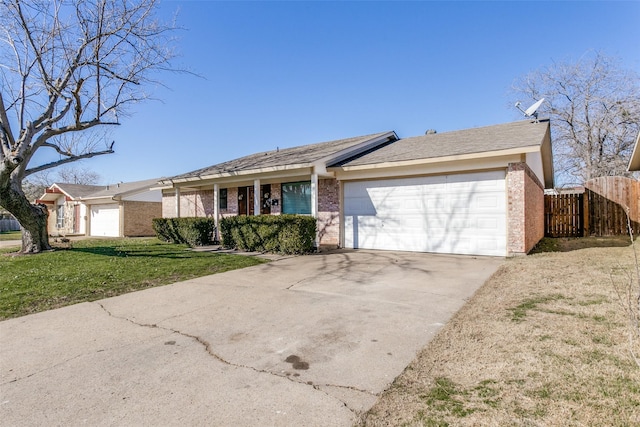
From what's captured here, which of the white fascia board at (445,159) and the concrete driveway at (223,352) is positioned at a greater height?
the white fascia board at (445,159)

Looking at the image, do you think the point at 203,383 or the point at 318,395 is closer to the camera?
the point at 318,395

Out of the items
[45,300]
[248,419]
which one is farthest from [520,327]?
[45,300]

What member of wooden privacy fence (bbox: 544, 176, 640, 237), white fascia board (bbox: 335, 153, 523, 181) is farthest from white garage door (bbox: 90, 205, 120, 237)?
wooden privacy fence (bbox: 544, 176, 640, 237)

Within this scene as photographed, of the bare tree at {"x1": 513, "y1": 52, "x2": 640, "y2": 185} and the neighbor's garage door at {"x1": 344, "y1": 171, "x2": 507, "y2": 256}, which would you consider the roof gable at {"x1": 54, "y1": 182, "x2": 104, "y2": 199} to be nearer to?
the neighbor's garage door at {"x1": 344, "y1": 171, "x2": 507, "y2": 256}

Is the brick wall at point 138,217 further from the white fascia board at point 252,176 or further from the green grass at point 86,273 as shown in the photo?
the green grass at point 86,273

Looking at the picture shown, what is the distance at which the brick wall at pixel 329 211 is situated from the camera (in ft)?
38.5

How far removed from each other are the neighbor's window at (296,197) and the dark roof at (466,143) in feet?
6.89

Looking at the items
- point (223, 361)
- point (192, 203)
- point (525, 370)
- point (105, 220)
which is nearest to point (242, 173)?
point (192, 203)

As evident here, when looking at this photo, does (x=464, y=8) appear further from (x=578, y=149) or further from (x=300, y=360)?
(x=578, y=149)

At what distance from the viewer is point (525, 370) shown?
105 inches

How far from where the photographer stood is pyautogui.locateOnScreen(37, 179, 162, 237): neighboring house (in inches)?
853

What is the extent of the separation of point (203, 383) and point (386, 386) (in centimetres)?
151

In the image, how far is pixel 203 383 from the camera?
108 inches

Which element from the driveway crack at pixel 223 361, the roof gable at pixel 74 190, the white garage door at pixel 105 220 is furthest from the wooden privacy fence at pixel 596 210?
the roof gable at pixel 74 190
